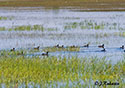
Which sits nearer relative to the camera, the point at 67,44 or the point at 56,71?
the point at 56,71

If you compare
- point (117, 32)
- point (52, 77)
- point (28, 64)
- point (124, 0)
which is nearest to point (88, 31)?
point (117, 32)

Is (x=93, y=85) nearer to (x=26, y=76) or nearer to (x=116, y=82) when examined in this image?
(x=116, y=82)

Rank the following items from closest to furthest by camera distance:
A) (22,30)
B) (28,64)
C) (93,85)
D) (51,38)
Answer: (93,85)
(28,64)
(51,38)
(22,30)

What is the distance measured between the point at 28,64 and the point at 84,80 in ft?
11.3

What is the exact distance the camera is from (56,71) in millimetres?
16953

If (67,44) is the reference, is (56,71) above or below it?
below

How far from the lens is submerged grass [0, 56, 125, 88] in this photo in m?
15.4

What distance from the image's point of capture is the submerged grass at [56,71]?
1539 centimetres

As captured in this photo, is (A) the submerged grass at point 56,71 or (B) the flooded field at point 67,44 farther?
(B) the flooded field at point 67,44

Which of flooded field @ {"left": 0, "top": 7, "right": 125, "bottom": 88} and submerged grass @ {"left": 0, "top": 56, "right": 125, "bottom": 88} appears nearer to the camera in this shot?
submerged grass @ {"left": 0, "top": 56, "right": 125, "bottom": 88}

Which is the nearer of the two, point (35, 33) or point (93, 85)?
point (93, 85)

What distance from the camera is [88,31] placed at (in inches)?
1310

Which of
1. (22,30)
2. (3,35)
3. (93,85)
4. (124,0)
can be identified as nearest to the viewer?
(93,85)

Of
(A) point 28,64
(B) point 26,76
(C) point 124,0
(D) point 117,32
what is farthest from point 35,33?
(C) point 124,0
